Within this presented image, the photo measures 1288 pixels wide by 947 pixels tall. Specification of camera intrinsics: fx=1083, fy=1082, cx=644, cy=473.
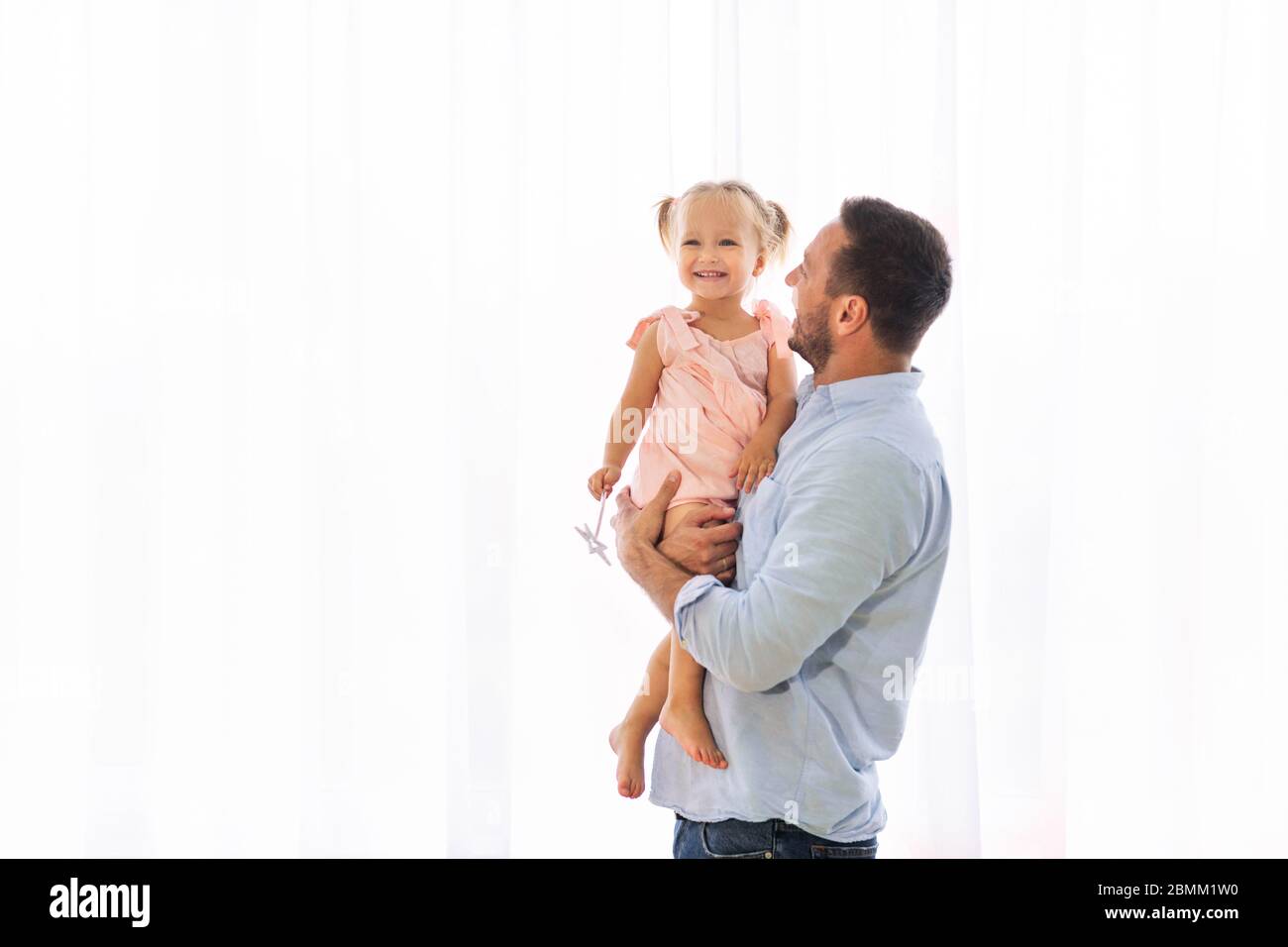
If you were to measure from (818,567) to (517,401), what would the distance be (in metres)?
0.91

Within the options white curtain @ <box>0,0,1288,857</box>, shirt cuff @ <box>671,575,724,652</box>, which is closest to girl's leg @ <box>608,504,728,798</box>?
shirt cuff @ <box>671,575,724,652</box>

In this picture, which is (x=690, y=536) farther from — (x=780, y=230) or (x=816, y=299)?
(x=780, y=230)

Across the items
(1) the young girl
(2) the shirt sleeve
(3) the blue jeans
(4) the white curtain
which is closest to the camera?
(2) the shirt sleeve

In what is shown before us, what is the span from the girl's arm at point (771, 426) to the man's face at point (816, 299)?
3.4 inches

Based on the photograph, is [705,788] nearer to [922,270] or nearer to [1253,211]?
[922,270]

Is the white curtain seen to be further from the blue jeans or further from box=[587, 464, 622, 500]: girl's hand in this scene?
the blue jeans

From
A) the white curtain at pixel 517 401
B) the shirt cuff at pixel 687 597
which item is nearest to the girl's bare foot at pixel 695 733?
the shirt cuff at pixel 687 597

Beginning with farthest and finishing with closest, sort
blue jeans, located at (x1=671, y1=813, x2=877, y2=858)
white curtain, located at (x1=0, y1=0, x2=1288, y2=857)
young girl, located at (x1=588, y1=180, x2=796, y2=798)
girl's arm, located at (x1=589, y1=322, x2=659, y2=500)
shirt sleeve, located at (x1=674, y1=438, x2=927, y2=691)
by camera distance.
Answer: white curtain, located at (x1=0, y1=0, x2=1288, y2=857)
girl's arm, located at (x1=589, y1=322, x2=659, y2=500)
young girl, located at (x1=588, y1=180, x2=796, y2=798)
blue jeans, located at (x1=671, y1=813, x2=877, y2=858)
shirt sleeve, located at (x1=674, y1=438, x2=927, y2=691)

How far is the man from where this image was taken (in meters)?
1.21

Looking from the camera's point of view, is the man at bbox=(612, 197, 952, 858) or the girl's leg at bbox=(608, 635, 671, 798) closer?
the man at bbox=(612, 197, 952, 858)

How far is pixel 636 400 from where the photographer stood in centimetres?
150

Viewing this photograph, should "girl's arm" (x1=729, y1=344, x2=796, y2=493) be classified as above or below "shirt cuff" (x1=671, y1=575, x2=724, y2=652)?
above

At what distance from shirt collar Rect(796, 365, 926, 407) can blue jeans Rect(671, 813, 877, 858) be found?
0.51 meters

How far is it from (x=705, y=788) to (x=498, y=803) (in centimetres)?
74
